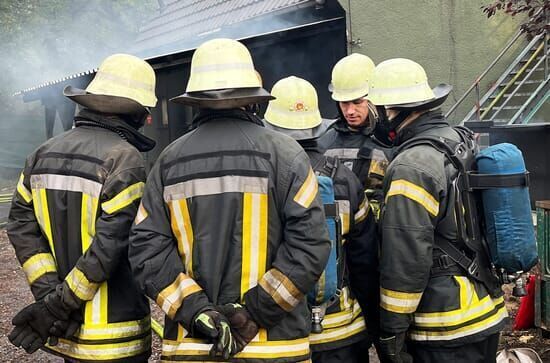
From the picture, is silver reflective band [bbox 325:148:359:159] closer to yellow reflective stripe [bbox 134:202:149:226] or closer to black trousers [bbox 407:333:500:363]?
black trousers [bbox 407:333:500:363]

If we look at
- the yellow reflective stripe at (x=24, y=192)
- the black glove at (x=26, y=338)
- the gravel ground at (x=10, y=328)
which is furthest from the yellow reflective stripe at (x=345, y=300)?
the gravel ground at (x=10, y=328)

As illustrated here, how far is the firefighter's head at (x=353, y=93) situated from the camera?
3.62 meters

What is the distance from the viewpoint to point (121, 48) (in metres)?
17.9

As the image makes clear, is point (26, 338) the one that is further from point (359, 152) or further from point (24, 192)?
point (359, 152)

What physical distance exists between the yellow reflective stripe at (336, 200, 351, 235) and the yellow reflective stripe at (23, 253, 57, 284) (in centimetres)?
134

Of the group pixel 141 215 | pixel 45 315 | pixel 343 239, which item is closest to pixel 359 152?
pixel 343 239

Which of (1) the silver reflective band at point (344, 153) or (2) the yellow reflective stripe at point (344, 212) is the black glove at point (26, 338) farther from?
(1) the silver reflective band at point (344, 153)

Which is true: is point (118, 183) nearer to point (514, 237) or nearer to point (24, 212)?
point (24, 212)

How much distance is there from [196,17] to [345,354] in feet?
38.2

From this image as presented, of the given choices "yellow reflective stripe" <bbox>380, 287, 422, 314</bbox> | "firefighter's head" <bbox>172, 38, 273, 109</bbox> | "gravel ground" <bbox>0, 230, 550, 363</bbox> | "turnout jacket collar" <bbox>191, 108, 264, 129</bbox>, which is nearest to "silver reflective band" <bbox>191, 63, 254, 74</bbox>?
"firefighter's head" <bbox>172, 38, 273, 109</bbox>

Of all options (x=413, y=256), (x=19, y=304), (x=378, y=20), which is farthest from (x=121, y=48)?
(x=413, y=256)

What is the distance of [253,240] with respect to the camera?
238 centimetres

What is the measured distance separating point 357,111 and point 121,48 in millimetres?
15395

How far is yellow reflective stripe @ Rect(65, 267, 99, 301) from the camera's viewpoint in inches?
108
